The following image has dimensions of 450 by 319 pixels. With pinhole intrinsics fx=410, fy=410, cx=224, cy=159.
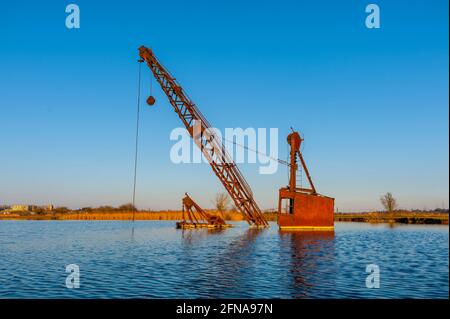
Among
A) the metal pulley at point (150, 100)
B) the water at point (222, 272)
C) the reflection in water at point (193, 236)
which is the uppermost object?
the metal pulley at point (150, 100)

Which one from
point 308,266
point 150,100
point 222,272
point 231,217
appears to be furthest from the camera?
point 231,217

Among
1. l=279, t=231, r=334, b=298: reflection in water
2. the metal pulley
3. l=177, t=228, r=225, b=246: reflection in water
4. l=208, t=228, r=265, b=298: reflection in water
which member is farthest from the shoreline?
l=208, t=228, r=265, b=298: reflection in water

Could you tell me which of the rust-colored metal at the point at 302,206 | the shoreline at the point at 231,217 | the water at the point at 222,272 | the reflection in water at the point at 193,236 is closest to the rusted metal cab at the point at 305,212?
the rust-colored metal at the point at 302,206

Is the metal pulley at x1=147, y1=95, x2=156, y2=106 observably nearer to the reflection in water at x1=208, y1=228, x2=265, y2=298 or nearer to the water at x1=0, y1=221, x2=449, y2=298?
the water at x1=0, y1=221, x2=449, y2=298

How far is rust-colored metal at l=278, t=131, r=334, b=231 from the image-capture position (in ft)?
135

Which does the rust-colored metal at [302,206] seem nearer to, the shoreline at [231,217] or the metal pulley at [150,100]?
the metal pulley at [150,100]

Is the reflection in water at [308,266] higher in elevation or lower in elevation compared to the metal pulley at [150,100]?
lower

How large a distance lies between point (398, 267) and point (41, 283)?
15221 mm

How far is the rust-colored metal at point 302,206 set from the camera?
41.0m

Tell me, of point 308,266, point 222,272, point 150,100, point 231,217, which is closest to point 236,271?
point 222,272

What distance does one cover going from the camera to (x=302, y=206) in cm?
4112

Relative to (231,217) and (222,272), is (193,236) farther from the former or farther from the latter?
(231,217)

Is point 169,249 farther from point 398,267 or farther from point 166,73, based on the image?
point 166,73
